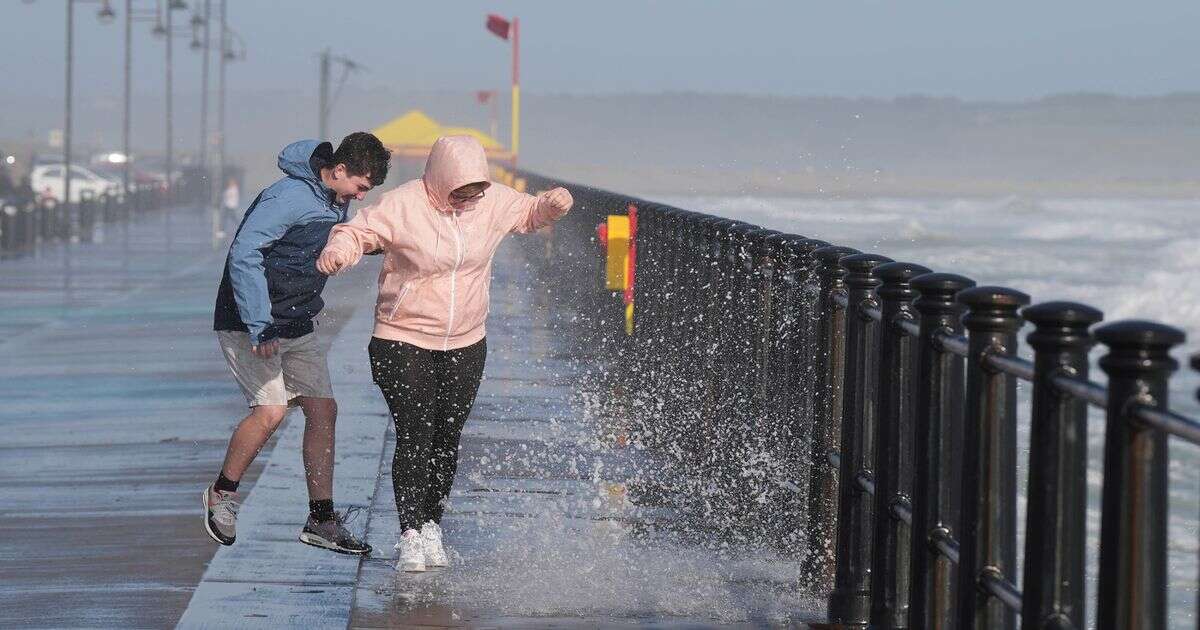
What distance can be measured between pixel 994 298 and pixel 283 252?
3.25 m

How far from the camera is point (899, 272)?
5.64 metres

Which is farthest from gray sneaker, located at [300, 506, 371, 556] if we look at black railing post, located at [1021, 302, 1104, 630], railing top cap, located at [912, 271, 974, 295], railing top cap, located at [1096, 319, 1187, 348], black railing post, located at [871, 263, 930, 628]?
railing top cap, located at [1096, 319, 1187, 348]

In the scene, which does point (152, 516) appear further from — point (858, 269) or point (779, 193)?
point (779, 193)

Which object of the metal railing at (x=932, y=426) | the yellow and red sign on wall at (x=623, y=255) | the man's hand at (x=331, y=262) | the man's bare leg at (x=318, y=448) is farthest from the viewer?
the yellow and red sign on wall at (x=623, y=255)

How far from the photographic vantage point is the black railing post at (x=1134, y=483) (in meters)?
3.59

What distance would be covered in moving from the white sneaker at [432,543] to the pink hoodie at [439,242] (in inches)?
24.5

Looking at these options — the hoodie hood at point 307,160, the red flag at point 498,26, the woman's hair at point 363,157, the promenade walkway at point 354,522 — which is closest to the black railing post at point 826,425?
the promenade walkway at point 354,522

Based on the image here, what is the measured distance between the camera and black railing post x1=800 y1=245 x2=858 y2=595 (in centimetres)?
670

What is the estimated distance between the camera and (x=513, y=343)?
15.9m

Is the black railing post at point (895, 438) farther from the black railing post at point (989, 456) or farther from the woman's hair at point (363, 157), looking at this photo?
the woman's hair at point (363, 157)

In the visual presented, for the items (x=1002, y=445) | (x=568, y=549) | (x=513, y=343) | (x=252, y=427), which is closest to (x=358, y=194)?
(x=252, y=427)

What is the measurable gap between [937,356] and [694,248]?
5.59m

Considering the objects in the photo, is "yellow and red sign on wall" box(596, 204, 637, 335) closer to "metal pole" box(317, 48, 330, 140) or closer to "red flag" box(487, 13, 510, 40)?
"red flag" box(487, 13, 510, 40)

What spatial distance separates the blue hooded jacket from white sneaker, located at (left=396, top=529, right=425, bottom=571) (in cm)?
84
